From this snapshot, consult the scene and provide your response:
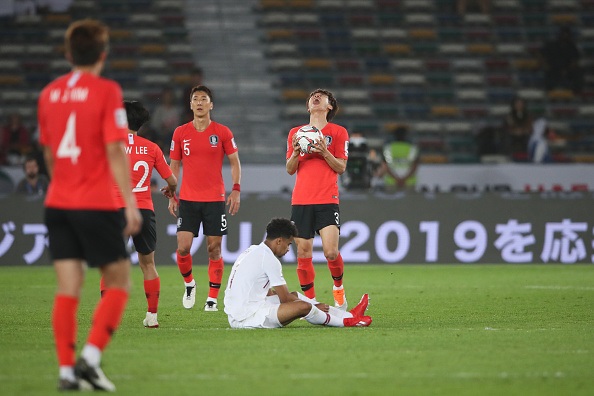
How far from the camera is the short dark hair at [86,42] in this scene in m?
6.34

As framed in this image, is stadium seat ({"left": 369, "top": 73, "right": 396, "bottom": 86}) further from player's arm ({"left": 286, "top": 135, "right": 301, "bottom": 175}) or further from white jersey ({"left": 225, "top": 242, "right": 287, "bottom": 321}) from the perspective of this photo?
white jersey ({"left": 225, "top": 242, "right": 287, "bottom": 321})

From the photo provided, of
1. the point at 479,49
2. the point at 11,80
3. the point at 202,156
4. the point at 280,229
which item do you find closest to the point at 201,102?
the point at 202,156

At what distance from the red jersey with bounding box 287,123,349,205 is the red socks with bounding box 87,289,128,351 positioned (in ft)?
17.6

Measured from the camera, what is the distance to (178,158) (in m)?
12.6

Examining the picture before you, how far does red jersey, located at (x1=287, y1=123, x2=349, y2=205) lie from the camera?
1161 centimetres

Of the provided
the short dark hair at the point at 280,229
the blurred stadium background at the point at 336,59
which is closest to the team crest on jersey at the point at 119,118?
the short dark hair at the point at 280,229

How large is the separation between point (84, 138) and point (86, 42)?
570 mm

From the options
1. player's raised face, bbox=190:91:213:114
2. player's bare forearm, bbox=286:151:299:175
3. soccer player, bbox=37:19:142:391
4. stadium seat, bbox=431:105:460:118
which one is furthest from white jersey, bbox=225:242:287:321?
stadium seat, bbox=431:105:460:118

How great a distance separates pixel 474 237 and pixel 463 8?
12.0 metres

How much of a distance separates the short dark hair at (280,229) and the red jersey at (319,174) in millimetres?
1867

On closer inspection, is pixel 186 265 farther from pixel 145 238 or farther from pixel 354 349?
pixel 354 349

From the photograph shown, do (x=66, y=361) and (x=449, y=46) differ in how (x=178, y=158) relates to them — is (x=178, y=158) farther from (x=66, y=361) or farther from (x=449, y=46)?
(x=449, y=46)

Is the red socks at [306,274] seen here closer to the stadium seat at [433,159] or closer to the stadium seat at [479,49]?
the stadium seat at [433,159]

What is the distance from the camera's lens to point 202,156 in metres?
12.5
